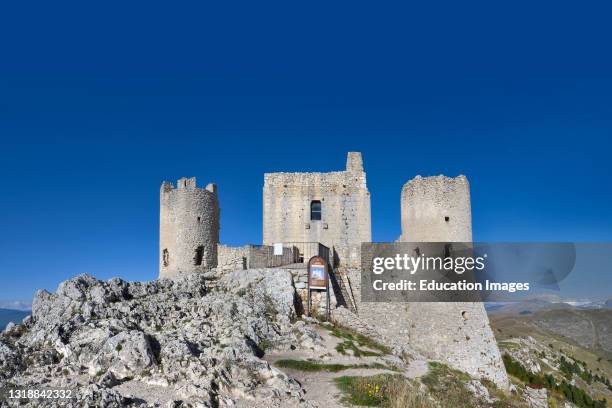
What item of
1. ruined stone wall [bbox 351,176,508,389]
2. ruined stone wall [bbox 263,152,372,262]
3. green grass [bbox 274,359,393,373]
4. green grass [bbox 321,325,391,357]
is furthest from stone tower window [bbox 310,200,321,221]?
green grass [bbox 274,359,393,373]

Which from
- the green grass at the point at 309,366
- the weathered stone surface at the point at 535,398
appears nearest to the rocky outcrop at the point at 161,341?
the green grass at the point at 309,366

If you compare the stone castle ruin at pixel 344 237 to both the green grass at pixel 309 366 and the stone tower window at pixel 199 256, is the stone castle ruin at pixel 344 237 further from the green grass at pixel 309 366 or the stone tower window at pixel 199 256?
the green grass at pixel 309 366

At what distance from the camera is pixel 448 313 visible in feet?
89.4

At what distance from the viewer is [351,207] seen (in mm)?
31297

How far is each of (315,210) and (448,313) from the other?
33.4 feet

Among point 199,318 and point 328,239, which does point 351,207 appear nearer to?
point 328,239

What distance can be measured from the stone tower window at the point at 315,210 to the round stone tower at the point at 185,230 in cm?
630

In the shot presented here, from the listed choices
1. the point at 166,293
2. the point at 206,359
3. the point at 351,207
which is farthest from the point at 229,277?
the point at 351,207

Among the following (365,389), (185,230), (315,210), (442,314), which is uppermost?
(315,210)

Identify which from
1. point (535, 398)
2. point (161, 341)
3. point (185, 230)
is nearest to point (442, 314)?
point (535, 398)

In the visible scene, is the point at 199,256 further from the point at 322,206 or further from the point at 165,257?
the point at 322,206

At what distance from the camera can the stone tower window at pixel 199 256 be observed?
3057 centimetres

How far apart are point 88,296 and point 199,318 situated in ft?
15.2

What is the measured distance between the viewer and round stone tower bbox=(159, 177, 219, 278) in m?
30.2
